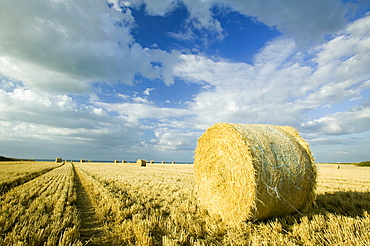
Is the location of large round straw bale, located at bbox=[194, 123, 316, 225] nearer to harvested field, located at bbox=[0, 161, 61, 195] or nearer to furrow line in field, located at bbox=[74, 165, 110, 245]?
furrow line in field, located at bbox=[74, 165, 110, 245]

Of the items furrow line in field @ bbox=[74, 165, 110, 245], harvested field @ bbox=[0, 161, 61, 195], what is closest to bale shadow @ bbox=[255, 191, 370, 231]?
furrow line in field @ bbox=[74, 165, 110, 245]

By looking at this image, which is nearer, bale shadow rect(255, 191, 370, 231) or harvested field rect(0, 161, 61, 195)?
bale shadow rect(255, 191, 370, 231)

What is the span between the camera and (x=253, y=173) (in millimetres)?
4117

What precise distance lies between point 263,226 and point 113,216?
3401 millimetres

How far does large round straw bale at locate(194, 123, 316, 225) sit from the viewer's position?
4.21m

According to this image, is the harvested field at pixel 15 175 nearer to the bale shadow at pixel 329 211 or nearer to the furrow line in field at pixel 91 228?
the furrow line in field at pixel 91 228

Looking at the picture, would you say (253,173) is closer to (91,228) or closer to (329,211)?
(329,211)

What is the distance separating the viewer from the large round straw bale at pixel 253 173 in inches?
166

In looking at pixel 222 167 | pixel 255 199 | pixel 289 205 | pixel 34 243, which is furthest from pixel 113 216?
pixel 289 205

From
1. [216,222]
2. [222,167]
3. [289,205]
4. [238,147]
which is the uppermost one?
[238,147]

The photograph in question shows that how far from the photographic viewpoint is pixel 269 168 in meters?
4.32

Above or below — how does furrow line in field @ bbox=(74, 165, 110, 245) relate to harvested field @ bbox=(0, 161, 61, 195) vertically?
below

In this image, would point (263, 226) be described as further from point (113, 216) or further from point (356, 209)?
point (113, 216)

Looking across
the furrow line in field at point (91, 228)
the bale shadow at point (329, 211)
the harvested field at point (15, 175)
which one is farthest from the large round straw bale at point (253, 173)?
the harvested field at point (15, 175)
